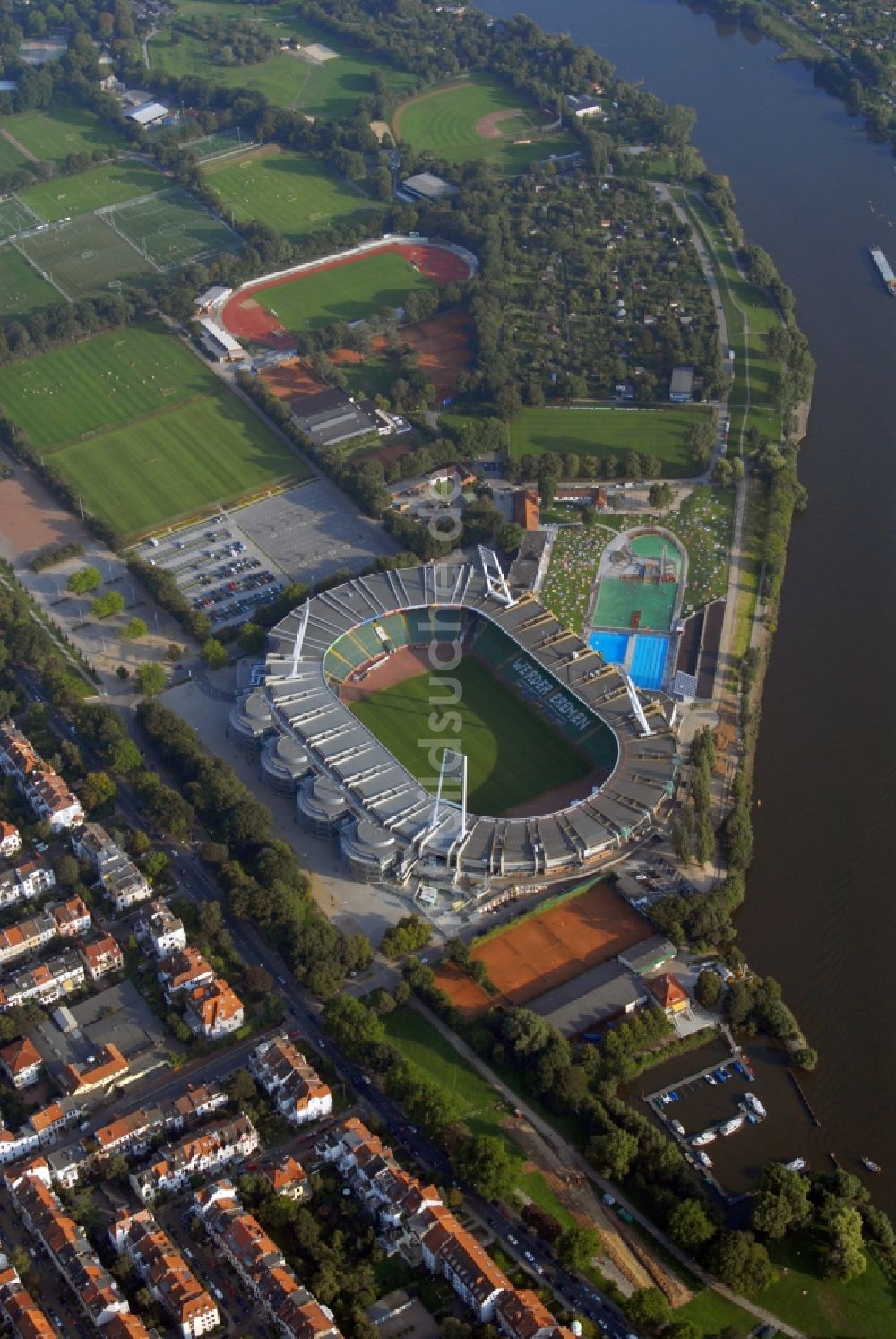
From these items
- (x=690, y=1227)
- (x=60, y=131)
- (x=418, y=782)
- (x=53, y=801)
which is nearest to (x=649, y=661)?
(x=418, y=782)

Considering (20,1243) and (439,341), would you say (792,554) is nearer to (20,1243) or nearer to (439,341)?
(439,341)

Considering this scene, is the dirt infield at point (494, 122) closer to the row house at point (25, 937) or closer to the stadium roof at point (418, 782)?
the stadium roof at point (418, 782)

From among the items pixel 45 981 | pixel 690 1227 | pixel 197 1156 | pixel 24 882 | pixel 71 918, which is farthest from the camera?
pixel 24 882

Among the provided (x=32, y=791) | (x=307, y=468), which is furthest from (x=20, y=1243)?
(x=307, y=468)

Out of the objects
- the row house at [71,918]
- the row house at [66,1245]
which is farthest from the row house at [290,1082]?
the row house at [71,918]

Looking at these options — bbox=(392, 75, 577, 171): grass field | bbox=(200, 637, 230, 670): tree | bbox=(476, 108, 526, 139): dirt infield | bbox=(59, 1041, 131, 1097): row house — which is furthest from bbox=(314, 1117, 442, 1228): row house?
bbox=(476, 108, 526, 139): dirt infield

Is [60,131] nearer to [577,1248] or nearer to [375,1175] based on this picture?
[375,1175]
